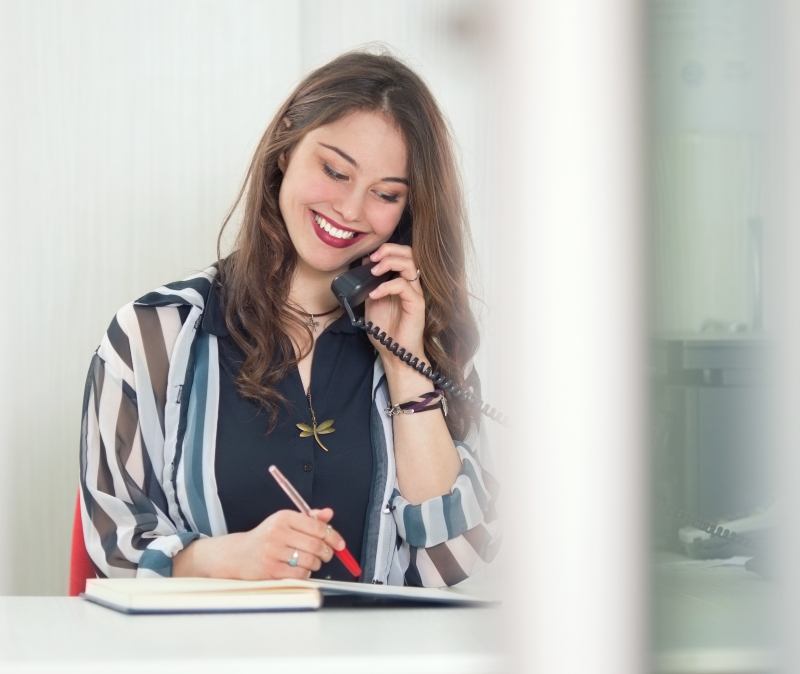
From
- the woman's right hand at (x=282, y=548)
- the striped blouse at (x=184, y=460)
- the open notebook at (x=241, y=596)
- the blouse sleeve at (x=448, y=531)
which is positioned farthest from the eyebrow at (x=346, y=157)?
the open notebook at (x=241, y=596)

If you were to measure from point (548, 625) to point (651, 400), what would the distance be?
97 mm

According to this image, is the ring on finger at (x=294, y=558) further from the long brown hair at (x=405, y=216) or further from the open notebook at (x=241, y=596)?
the long brown hair at (x=405, y=216)

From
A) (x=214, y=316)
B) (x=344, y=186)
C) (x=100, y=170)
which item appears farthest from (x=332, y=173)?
(x=100, y=170)

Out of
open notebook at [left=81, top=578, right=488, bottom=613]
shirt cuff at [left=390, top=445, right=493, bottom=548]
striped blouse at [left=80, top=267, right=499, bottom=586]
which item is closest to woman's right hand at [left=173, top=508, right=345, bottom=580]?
open notebook at [left=81, top=578, right=488, bottom=613]

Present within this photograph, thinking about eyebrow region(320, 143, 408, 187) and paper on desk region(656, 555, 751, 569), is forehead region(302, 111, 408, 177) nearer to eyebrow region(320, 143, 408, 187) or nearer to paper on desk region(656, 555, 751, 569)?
eyebrow region(320, 143, 408, 187)

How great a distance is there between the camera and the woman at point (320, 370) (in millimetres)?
1497

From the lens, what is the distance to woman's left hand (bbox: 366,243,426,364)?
1.60 m

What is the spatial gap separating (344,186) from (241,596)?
37.6 inches

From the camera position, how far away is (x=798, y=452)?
377 millimetres

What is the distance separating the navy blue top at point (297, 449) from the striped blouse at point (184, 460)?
0.02 meters

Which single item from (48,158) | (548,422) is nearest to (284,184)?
(48,158)

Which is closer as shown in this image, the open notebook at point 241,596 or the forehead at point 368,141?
the open notebook at point 241,596

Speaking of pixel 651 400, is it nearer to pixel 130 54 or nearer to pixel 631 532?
pixel 631 532

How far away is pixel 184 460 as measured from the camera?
1.51 m
